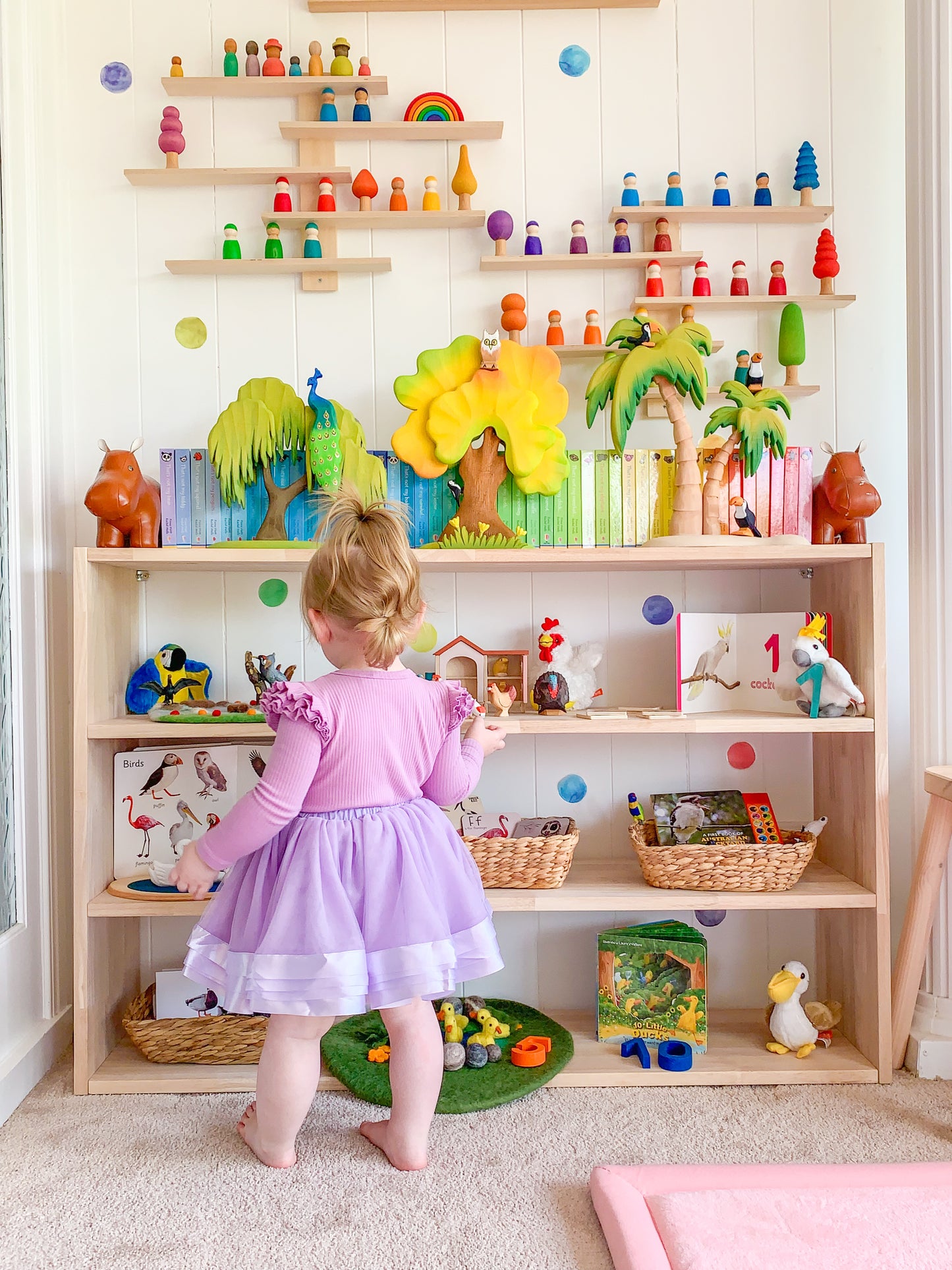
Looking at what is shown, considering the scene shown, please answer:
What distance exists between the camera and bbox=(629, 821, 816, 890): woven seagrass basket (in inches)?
69.2

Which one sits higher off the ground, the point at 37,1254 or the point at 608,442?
the point at 608,442

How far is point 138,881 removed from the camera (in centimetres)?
182

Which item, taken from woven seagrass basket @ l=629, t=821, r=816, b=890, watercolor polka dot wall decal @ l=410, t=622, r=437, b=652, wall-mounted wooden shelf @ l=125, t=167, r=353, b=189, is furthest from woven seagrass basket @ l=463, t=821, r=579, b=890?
wall-mounted wooden shelf @ l=125, t=167, r=353, b=189

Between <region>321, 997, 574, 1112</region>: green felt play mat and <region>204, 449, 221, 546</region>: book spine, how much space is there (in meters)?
0.97

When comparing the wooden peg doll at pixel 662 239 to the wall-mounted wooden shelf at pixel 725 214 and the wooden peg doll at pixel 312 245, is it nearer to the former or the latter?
the wall-mounted wooden shelf at pixel 725 214

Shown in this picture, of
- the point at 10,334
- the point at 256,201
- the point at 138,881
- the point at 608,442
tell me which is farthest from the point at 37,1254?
the point at 256,201

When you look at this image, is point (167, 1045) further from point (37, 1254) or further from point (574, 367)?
point (574, 367)

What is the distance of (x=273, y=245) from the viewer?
6.42 ft

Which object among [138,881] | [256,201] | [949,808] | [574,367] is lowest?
[138,881]

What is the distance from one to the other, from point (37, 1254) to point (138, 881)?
2.12 ft

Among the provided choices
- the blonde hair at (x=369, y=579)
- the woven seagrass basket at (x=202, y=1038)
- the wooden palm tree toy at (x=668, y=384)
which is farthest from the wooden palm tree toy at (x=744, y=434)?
the woven seagrass basket at (x=202, y=1038)

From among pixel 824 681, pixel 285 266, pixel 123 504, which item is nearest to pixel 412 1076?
pixel 824 681

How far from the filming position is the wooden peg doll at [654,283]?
197 centimetres

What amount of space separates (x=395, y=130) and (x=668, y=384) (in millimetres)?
764
